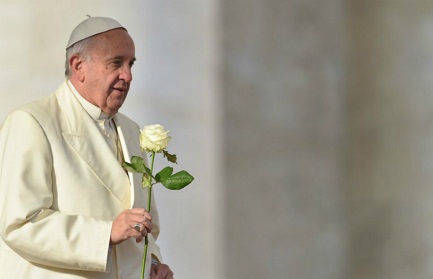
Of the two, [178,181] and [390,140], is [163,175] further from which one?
[390,140]

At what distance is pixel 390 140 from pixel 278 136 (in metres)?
0.66

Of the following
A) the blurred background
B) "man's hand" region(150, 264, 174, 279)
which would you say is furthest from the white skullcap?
the blurred background

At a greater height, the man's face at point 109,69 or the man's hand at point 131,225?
the man's face at point 109,69

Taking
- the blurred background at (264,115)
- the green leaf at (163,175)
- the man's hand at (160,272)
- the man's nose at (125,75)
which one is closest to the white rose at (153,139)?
the green leaf at (163,175)

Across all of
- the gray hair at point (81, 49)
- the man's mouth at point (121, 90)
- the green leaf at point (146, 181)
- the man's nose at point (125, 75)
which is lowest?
the green leaf at point (146, 181)

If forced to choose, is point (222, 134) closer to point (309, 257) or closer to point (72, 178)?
point (309, 257)

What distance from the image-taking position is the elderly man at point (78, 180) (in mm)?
3459

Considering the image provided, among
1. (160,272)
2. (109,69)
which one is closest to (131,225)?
(160,272)

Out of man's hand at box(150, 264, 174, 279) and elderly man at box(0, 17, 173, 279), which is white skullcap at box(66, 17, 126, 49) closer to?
elderly man at box(0, 17, 173, 279)

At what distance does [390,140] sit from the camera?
5.42m

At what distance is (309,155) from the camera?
19.2ft

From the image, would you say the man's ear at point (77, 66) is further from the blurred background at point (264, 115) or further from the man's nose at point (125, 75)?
the blurred background at point (264, 115)

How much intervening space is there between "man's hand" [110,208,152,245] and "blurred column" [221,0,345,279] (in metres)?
2.40

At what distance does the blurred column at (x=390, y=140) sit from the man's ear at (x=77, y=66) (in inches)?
82.1
